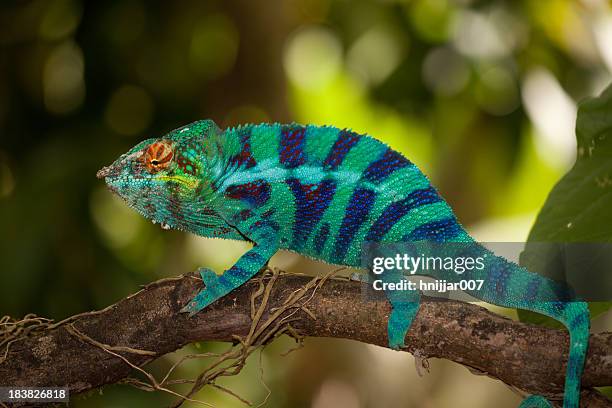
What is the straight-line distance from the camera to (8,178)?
4.69 metres

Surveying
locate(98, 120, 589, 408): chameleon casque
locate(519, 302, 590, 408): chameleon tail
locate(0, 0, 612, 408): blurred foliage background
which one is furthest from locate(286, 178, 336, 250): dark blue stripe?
locate(0, 0, 612, 408): blurred foliage background

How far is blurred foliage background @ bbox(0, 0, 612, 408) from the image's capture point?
413 centimetres

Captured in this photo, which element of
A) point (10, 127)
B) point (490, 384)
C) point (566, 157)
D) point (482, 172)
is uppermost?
A: point (566, 157)

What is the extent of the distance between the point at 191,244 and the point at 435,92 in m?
2.03

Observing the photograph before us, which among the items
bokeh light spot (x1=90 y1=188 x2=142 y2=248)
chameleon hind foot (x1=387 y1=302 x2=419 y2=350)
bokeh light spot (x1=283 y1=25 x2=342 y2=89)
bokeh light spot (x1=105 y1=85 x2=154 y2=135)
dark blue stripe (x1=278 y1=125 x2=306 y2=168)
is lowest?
bokeh light spot (x1=90 y1=188 x2=142 y2=248)

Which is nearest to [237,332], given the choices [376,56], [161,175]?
[161,175]

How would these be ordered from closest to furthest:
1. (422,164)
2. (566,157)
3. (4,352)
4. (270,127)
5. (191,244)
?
(4,352) → (270,127) → (566,157) → (422,164) → (191,244)

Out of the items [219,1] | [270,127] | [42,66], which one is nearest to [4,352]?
[270,127]

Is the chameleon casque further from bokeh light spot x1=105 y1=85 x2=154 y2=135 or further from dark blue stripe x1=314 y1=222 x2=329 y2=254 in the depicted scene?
bokeh light spot x1=105 y1=85 x2=154 y2=135

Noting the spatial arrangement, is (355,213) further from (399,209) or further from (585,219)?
Answer: (585,219)

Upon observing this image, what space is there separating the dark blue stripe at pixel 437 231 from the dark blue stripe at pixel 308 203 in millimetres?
263

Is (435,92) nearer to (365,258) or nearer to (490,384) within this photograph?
(490,384)

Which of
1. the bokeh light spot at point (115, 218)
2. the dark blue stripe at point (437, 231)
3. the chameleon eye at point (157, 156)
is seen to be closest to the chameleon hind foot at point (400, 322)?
the dark blue stripe at point (437, 231)

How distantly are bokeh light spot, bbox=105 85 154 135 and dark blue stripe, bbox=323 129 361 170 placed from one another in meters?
2.86
